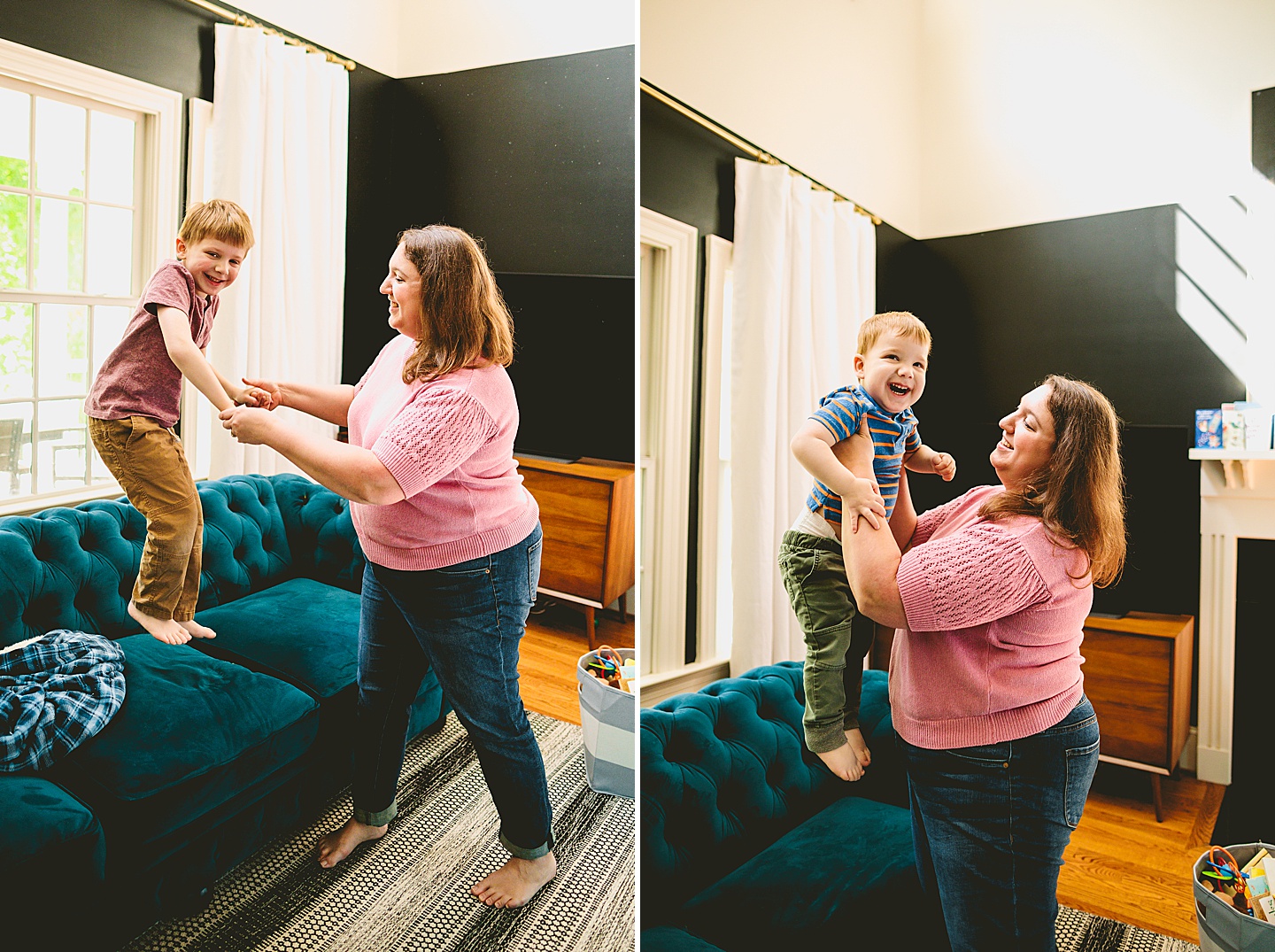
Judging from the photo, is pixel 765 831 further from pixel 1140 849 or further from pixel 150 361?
pixel 150 361

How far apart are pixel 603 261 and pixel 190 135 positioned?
671 millimetres

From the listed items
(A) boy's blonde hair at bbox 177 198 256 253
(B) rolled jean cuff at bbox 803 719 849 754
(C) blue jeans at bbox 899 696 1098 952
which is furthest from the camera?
(B) rolled jean cuff at bbox 803 719 849 754

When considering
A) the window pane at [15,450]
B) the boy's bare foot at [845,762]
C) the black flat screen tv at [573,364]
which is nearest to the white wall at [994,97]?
the black flat screen tv at [573,364]

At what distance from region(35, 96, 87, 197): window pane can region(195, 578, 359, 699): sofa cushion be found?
0.54 m

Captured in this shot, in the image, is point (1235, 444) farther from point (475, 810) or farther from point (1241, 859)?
point (475, 810)

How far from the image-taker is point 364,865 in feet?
4.09

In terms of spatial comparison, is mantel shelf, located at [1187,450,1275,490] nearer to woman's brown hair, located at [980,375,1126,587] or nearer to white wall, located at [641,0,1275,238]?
woman's brown hair, located at [980,375,1126,587]

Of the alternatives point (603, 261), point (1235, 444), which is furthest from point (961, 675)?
point (603, 261)

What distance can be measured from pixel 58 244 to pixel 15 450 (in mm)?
237

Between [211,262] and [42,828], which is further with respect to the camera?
[211,262]

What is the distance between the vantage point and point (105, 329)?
996 mm

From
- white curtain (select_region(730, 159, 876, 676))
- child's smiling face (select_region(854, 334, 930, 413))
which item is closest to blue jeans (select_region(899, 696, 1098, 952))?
white curtain (select_region(730, 159, 876, 676))

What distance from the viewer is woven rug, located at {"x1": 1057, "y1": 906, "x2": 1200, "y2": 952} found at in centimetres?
95

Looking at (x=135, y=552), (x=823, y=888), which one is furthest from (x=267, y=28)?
(x=823, y=888)
